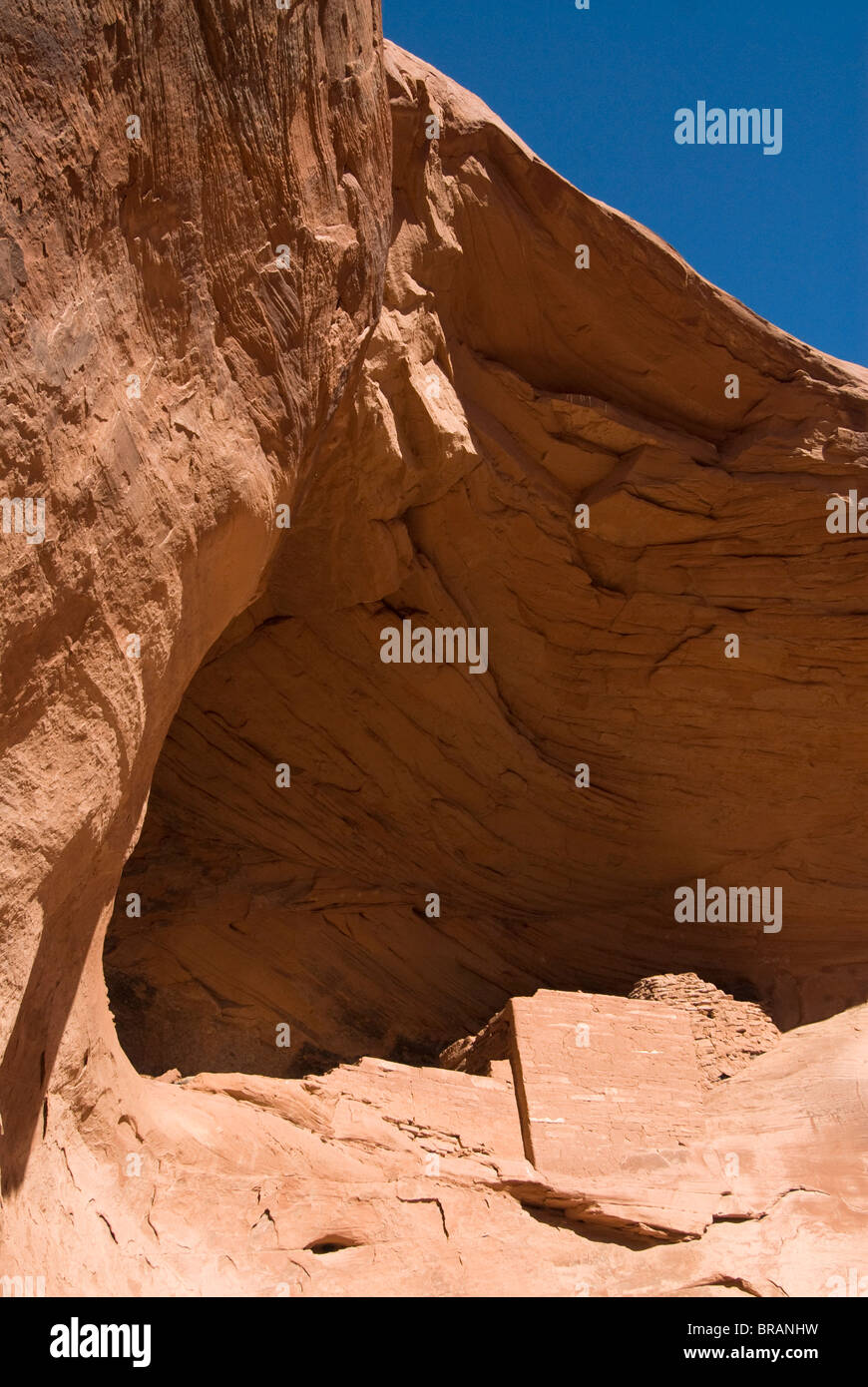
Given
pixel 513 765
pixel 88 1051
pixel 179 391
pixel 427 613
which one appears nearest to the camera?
pixel 179 391

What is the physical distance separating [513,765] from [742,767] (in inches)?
71.5

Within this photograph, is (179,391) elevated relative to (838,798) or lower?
elevated

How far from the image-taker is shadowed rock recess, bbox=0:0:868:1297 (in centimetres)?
501

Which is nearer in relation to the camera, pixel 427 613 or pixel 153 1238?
pixel 153 1238

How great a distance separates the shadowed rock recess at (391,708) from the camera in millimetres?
5008

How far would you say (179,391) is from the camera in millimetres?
5562

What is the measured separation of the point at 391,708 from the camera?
1024 centimetres

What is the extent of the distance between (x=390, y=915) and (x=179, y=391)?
230 inches

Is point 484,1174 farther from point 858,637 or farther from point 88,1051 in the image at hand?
point 858,637

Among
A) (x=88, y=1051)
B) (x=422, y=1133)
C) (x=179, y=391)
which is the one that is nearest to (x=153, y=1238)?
(x=88, y=1051)

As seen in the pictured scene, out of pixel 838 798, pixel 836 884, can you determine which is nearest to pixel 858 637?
pixel 838 798

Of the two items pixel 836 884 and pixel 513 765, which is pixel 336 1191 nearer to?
pixel 513 765

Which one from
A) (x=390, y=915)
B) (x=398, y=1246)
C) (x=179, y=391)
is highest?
(x=179, y=391)

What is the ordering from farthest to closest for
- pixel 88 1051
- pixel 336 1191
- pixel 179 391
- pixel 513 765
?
pixel 513 765, pixel 336 1191, pixel 88 1051, pixel 179 391
